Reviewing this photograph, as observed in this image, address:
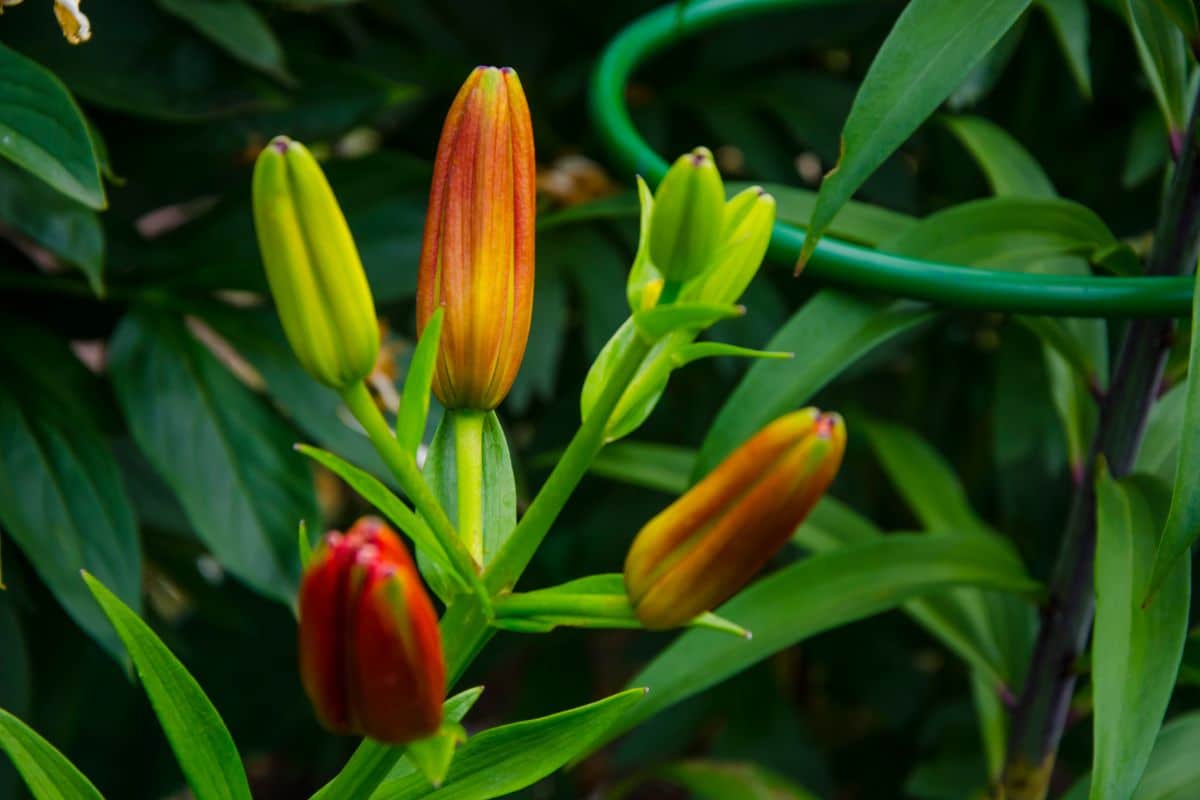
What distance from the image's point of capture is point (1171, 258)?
460 mm

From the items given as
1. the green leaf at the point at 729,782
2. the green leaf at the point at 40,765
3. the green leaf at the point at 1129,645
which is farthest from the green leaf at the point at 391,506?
the green leaf at the point at 729,782

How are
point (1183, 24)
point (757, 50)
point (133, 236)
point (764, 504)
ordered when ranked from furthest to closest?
point (757, 50) → point (133, 236) → point (1183, 24) → point (764, 504)

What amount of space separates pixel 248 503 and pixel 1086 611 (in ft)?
1.21

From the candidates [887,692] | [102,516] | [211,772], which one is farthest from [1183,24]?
[887,692]

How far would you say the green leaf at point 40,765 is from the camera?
0.31m

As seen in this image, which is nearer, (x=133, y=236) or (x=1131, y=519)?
(x=1131, y=519)

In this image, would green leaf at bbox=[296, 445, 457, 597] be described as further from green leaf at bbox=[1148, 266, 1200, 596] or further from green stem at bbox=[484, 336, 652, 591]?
green leaf at bbox=[1148, 266, 1200, 596]

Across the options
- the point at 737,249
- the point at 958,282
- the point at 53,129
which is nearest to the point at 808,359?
the point at 958,282

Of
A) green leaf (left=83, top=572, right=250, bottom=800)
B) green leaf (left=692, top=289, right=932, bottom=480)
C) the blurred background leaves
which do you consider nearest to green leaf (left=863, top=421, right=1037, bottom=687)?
the blurred background leaves

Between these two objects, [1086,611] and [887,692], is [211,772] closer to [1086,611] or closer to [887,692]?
[1086,611]

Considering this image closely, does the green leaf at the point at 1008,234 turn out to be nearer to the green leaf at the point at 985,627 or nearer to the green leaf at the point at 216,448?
the green leaf at the point at 985,627

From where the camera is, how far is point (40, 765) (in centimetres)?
32

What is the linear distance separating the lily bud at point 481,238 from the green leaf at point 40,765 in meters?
0.14

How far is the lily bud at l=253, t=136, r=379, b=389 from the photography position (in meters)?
0.24
